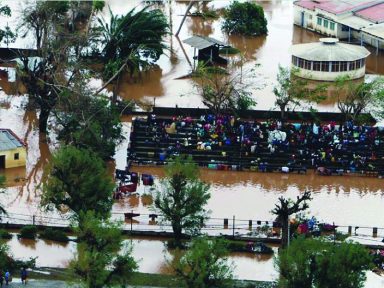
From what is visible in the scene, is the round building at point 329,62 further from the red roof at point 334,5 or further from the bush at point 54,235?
the bush at point 54,235

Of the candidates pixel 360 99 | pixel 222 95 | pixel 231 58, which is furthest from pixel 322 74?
pixel 222 95

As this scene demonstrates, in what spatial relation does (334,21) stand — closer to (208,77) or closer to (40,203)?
(208,77)

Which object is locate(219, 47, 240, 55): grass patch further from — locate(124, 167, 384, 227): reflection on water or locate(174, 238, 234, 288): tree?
locate(174, 238, 234, 288): tree

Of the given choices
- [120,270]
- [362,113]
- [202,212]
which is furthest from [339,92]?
[120,270]

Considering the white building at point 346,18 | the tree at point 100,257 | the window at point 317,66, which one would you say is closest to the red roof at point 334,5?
the white building at point 346,18

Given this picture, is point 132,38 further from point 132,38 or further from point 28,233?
point 28,233

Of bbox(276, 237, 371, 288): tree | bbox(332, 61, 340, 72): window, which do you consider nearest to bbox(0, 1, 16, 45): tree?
bbox(332, 61, 340, 72): window
